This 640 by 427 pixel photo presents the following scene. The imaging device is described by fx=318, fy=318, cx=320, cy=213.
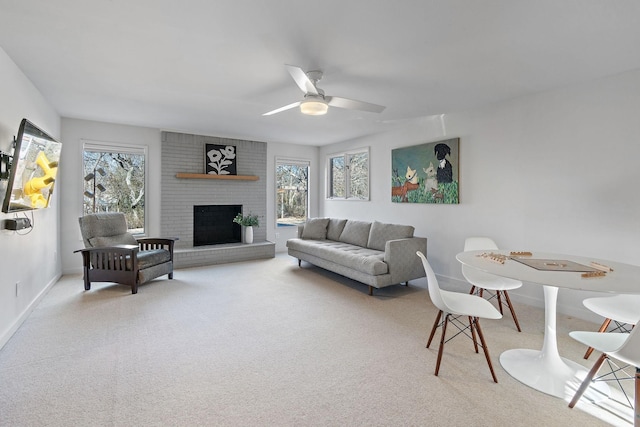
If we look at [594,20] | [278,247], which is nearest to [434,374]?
[594,20]

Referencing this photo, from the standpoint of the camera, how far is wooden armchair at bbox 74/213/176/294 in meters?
3.98

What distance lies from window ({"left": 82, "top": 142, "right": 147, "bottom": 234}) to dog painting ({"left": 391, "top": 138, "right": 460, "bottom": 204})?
4.30 metres

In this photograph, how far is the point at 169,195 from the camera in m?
5.65

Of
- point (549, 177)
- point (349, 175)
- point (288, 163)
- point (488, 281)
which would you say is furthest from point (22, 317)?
point (549, 177)

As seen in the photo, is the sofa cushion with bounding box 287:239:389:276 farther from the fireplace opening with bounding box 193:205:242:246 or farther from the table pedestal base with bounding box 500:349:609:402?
the table pedestal base with bounding box 500:349:609:402

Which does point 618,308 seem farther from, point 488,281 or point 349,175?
point 349,175

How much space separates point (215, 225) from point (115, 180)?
183cm

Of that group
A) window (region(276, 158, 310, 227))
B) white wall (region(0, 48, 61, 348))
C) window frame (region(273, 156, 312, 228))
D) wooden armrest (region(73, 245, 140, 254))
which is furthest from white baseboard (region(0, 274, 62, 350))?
window (region(276, 158, 310, 227))

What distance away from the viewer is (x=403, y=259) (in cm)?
404

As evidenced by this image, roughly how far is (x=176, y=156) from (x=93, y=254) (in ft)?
7.38

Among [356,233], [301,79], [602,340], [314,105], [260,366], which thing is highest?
[301,79]

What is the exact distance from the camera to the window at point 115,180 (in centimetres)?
506

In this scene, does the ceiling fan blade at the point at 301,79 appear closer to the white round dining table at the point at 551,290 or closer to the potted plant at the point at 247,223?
the white round dining table at the point at 551,290

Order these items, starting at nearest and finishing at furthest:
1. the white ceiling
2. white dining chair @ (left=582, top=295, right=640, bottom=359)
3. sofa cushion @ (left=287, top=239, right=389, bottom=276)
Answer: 1. the white ceiling
2. white dining chair @ (left=582, top=295, right=640, bottom=359)
3. sofa cushion @ (left=287, top=239, right=389, bottom=276)
